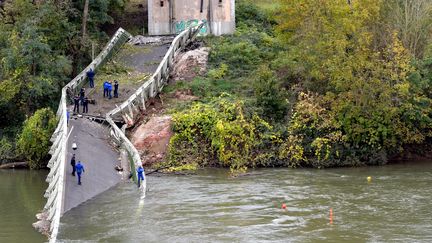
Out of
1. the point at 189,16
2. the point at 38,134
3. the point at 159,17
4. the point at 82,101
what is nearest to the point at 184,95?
the point at 82,101

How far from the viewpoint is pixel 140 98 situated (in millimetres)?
40062

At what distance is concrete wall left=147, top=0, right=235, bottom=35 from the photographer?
55344 mm

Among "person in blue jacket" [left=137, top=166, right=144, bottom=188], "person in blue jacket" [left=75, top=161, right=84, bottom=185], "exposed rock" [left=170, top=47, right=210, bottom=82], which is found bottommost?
"person in blue jacket" [left=137, top=166, right=144, bottom=188]

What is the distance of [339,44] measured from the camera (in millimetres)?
38781

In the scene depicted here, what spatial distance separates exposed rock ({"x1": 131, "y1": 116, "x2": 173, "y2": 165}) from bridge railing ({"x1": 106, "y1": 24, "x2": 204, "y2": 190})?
893 millimetres

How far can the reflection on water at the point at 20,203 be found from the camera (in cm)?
2514

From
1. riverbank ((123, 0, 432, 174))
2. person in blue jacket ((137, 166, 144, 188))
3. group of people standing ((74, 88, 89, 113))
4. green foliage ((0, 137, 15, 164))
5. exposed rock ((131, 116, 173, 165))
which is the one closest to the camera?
person in blue jacket ((137, 166, 144, 188))

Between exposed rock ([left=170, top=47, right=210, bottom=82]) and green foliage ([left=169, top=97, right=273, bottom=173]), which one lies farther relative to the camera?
exposed rock ([left=170, top=47, right=210, bottom=82])

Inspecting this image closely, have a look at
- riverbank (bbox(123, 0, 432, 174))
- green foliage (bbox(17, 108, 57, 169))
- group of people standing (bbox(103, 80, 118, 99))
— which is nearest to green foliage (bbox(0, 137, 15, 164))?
green foliage (bbox(17, 108, 57, 169))

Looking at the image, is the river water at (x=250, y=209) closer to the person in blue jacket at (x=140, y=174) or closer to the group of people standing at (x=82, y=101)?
the person in blue jacket at (x=140, y=174)


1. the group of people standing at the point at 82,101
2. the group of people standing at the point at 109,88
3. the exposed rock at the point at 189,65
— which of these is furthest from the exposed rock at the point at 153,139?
the exposed rock at the point at 189,65

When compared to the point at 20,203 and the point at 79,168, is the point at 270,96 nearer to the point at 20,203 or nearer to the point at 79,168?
the point at 79,168

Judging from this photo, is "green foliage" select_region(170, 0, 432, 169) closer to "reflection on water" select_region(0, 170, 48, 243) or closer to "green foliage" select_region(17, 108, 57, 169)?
"green foliage" select_region(17, 108, 57, 169)

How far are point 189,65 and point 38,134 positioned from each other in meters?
13.3
